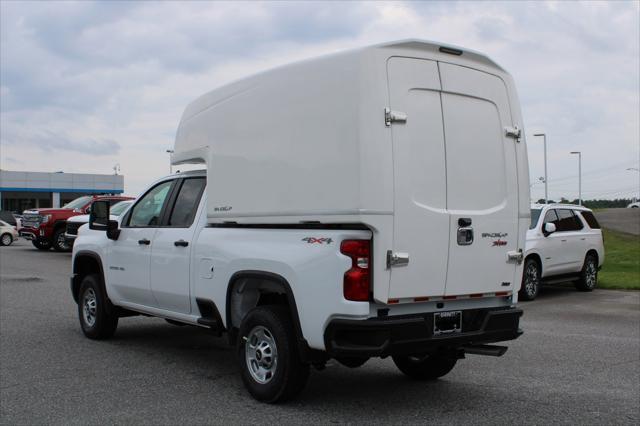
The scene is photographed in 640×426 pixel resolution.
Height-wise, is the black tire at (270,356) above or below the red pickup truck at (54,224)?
below

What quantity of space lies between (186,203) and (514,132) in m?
3.32

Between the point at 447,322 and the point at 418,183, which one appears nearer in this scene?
the point at 418,183

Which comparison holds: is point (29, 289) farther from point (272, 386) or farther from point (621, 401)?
point (621, 401)

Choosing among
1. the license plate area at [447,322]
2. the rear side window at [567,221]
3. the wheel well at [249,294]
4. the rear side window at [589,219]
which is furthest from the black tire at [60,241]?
the license plate area at [447,322]

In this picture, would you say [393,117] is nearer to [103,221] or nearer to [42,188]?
[103,221]

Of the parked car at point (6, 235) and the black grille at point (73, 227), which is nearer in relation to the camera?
the black grille at point (73, 227)

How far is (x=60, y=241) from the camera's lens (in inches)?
950

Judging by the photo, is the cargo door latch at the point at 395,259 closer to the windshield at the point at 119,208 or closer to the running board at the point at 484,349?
the running board at the point at 484,349

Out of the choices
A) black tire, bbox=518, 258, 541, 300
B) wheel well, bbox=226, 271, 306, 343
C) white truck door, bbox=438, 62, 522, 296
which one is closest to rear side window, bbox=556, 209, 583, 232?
black tire, bbox=518, 258, 541, 300

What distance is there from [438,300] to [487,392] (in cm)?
135

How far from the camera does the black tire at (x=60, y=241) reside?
2409cm

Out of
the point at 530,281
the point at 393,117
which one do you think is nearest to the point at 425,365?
the point at 393,117

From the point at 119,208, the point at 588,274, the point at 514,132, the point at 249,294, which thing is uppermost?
the point at 514,132

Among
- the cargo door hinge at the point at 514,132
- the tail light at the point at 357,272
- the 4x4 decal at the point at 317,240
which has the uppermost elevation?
the cargo door hinge at the point at 514,132
